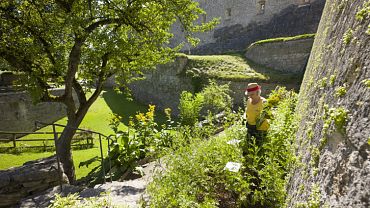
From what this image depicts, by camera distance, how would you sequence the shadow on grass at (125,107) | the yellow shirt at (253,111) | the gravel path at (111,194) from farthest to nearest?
the shadow on grass at (125,107) → the gravel path at (111,194) → the yellow shirt at (253,111)

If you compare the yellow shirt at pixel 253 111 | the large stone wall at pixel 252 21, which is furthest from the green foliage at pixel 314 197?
the large stone wall at pixel 252 21

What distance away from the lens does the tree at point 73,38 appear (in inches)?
255

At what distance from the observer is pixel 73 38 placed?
7.11 m

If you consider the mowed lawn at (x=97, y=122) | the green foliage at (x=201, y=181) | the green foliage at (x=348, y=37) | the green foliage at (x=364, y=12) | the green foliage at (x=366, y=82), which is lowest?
the mowed lawn at (x=97, y=122)

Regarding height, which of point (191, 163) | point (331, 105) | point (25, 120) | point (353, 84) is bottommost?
point (25, 120)

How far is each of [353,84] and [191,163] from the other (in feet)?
8.25

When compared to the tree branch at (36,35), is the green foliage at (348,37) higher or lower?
lower

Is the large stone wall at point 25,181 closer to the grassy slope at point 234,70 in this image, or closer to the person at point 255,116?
the person at point 255,116

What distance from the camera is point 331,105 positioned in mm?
1744

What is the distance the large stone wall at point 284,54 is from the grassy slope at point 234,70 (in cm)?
50

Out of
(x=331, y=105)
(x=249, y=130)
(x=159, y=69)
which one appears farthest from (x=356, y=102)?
(x=159, y=69)

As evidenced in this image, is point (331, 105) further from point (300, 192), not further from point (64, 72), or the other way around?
point (64, 72)

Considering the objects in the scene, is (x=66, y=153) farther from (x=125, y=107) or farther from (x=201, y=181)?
(x=125, y=107)

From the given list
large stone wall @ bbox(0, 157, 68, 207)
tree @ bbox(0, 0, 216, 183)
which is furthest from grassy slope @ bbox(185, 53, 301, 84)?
large stone wall @ bbox(0, 157, 68, 207)
